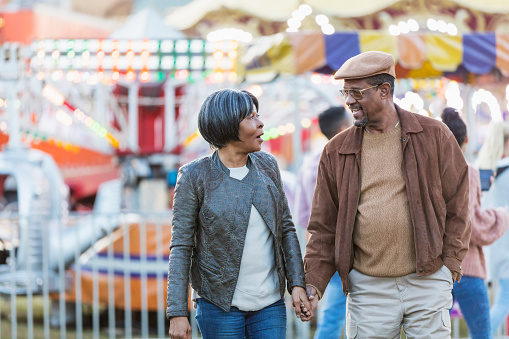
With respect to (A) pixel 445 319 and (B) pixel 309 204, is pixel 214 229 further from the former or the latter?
(B) pixel 309 204

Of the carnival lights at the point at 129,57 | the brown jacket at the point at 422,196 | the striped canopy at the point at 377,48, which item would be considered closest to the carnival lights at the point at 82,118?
the carnival lights at the point at 129,57

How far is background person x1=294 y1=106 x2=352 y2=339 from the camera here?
4.18 meters

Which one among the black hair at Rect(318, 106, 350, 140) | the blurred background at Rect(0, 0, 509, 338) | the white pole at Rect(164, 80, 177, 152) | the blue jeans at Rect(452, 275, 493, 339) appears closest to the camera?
the blue jeans at Rect(452, 275, 493, 339)

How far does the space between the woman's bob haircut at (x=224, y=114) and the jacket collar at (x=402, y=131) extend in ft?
1.43

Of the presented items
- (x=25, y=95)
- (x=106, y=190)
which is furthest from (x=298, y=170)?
(x=106, y=190)

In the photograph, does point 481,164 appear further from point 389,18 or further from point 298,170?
point 389,18

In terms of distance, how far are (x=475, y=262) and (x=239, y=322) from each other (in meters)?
1.61

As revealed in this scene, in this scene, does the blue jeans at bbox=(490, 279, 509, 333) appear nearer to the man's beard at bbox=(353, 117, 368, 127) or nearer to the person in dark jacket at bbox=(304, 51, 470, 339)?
the person in dark jacket at bbox=(304, 51, 470, 339)

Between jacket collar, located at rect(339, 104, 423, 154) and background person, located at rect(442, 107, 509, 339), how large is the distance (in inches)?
37.5

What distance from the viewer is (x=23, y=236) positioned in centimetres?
668

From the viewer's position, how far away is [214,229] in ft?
9.26

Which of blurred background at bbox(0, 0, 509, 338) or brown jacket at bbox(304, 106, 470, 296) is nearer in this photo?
brown jacket at bbox(304, 106, 470, 296)

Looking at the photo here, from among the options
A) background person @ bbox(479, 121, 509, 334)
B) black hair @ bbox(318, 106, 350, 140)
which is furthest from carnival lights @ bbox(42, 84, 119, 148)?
background person @ bbox(479, 121, 509, 334)

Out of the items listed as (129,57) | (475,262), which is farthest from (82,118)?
(475,262)
